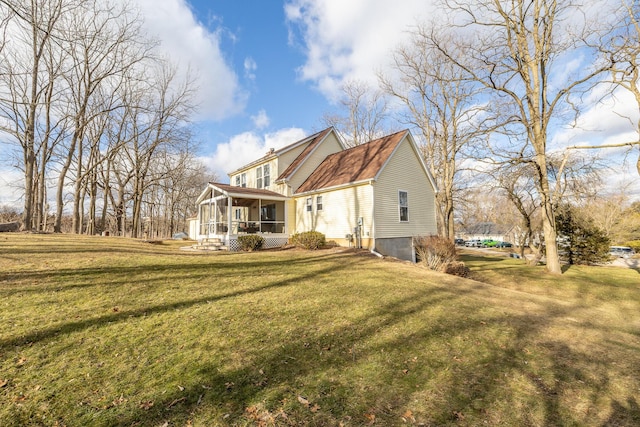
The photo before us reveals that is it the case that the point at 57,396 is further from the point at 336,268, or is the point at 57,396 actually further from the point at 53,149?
the point at 53,149

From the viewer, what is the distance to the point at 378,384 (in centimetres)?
366

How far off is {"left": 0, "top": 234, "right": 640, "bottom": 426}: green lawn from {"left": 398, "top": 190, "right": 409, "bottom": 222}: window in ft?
32.4

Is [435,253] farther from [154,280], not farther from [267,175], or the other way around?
[267,175]

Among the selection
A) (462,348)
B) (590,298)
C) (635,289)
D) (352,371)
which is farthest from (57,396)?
(635,289)

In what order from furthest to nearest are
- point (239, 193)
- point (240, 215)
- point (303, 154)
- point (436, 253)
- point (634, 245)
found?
point (634, 245) < point (240, 215) < point (303, 154) < point (239, 193) < point (436, 253)

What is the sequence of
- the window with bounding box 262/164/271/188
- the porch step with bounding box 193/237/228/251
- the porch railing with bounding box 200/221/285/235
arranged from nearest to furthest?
the porch step with bounding box 193/237/228/251 → the porch railing with bounding box 200/221/285/235 → the window with bounding box 262/164/271/188

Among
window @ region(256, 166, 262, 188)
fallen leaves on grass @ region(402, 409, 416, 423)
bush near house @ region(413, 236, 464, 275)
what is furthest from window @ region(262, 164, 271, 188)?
fallen leaves on grass @ region(402, 409, 416, 423)

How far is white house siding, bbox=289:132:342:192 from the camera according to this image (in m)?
20.6

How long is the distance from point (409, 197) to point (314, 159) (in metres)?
7.53

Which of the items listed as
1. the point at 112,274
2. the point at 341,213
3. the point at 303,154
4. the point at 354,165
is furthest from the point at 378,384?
the point at 303,154

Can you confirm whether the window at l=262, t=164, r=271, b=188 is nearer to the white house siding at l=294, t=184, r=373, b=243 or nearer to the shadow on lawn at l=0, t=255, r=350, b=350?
the white house siding at l=294, t=184, r=373, b=243

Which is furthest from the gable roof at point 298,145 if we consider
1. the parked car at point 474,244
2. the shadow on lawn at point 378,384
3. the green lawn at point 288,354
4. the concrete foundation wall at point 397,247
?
the parked car at point 474,244

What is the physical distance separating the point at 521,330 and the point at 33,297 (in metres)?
9.56

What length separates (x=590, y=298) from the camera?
10766 mm
